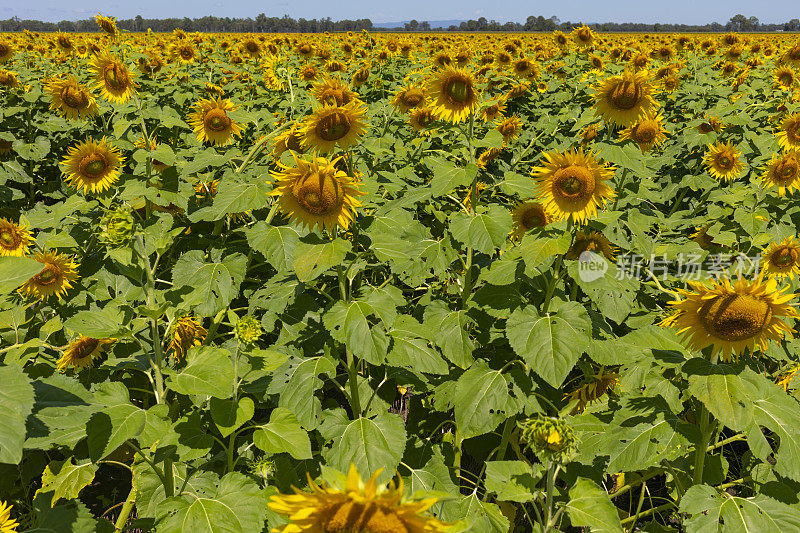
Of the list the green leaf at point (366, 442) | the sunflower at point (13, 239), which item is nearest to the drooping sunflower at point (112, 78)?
the sunflower at point (13, 239)

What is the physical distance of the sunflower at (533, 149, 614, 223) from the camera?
2.70 m

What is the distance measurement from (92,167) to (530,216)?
136 inches

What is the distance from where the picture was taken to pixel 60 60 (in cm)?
1159

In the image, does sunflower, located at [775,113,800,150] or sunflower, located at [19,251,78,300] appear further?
sunflower, located at [775,113,800,150]

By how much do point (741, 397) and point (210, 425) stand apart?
2.40m

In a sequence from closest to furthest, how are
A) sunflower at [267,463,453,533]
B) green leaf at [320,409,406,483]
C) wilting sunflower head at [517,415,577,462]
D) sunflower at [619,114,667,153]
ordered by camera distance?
sunflower at [267,463,453,533] → wilting sunflower head at [517,415,577,462] → green leaf at [320,409,406,483] → sunflower at [619,114,667,153]

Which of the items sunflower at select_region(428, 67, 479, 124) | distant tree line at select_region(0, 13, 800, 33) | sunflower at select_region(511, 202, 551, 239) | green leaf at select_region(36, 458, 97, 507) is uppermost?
distant tree line at select_region(0, 13, 800, 33)

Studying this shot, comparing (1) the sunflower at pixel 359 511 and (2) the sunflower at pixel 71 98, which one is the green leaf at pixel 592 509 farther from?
(2) the sunflower at pixel 71 98

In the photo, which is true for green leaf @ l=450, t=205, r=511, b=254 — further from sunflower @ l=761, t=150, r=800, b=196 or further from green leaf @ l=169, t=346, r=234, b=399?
sunflower @ l=761, t=150, r=800, b=196

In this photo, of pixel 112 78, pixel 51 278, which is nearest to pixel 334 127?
pixel 51 278

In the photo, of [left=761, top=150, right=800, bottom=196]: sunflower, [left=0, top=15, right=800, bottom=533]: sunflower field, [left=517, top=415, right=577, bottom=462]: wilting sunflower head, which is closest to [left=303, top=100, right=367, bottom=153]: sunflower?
[left=0, top=15, right=800, bottom=533]: sunflower field

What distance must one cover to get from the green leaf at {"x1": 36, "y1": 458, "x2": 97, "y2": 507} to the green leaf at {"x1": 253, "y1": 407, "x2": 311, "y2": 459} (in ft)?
3.62

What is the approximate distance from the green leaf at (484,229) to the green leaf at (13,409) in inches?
80.7

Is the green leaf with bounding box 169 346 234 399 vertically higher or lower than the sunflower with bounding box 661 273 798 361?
lower
